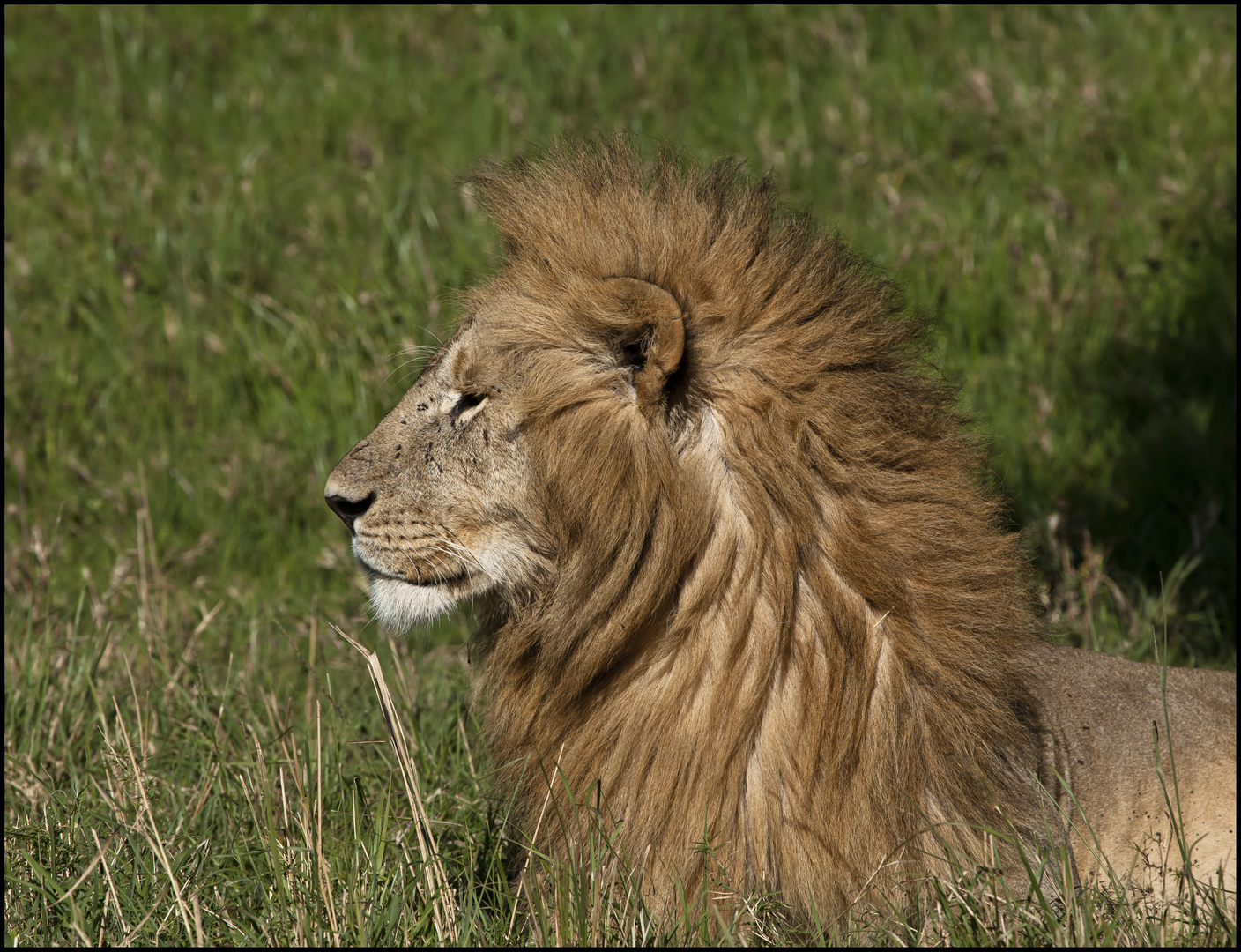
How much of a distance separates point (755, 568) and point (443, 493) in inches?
29.4

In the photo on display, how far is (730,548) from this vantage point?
2627 mm

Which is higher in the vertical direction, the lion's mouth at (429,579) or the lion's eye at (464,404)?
the lion's eye at (464,404)

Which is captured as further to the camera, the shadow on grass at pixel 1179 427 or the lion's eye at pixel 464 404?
the shadow on grass at pixel 1179 427

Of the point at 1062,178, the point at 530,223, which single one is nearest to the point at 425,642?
the point at 530,223

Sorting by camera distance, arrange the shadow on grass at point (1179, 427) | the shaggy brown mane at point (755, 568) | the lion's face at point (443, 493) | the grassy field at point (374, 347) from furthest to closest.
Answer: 1. the shadow on grass at point (1179, 427)
2. the grassy field at point (374, 347)
3. the lion's face at point (443, 493)
4. the shaggy brown mane at point (755, 568)

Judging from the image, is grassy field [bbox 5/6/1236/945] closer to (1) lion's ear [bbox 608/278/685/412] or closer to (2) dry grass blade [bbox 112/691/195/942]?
(2) dry grass blade [bbox 112/691/195/942]

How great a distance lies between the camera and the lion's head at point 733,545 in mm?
2592

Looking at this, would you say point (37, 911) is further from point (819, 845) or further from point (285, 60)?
point (285, 60)

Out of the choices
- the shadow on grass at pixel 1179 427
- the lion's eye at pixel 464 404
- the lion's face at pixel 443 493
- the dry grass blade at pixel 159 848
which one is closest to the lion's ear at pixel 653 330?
the lion's face at pixel 443 493

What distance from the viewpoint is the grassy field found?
9.93 feet

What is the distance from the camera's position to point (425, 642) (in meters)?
4.85

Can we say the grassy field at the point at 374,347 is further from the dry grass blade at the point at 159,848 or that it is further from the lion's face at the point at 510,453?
the lion's face at the point at 510,453

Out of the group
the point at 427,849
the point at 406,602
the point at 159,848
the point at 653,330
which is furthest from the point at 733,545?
the point at 159,848

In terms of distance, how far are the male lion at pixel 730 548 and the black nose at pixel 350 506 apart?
31 millimetres
